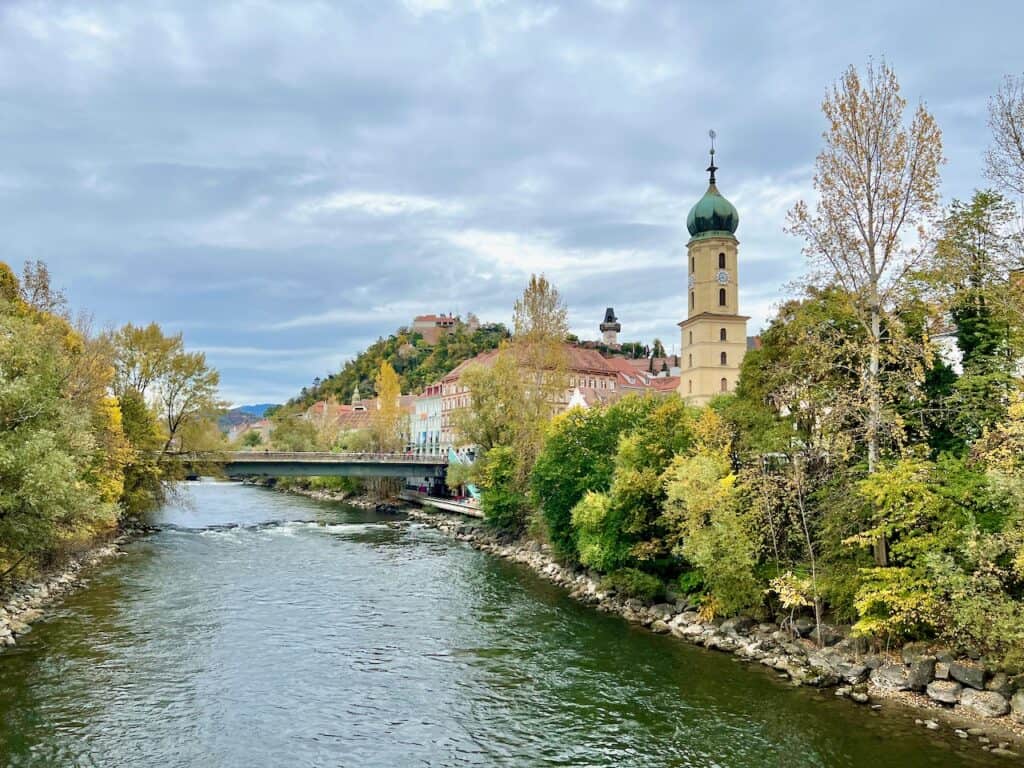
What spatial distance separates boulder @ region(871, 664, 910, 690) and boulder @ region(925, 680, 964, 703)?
59 cm

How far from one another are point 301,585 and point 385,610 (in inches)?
217

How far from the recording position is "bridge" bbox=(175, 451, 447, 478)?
51594mm

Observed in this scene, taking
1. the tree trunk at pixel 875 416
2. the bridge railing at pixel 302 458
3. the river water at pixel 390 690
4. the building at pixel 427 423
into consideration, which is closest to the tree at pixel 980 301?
the tree trunk at pixel 875 416

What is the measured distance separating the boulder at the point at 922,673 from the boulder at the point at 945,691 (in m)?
0.21

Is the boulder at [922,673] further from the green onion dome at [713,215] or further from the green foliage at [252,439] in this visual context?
the green foliage at [252,439]

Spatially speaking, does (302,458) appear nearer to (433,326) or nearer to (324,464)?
(324,464)

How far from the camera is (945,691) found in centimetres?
1633

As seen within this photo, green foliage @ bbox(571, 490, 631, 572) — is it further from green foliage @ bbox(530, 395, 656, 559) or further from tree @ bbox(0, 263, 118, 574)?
tree @ bbox(0, 263, 118, 574)

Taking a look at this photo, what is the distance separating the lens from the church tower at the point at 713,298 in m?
53.5

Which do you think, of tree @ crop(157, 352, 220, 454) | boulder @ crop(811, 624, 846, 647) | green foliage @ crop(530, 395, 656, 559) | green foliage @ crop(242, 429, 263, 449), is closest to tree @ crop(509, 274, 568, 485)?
green foliage @ crop(530, 395, 656, 559)

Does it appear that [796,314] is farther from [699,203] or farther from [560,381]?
[699,203]

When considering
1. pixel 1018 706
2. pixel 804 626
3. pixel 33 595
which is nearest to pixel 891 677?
pixel 1018 706

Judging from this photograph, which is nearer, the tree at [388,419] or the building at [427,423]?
the tree at [388,419]

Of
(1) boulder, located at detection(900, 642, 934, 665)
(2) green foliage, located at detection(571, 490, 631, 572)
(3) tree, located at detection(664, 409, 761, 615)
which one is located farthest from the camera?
(2) green foliage, located at detection(571, 490, 631, 572)
